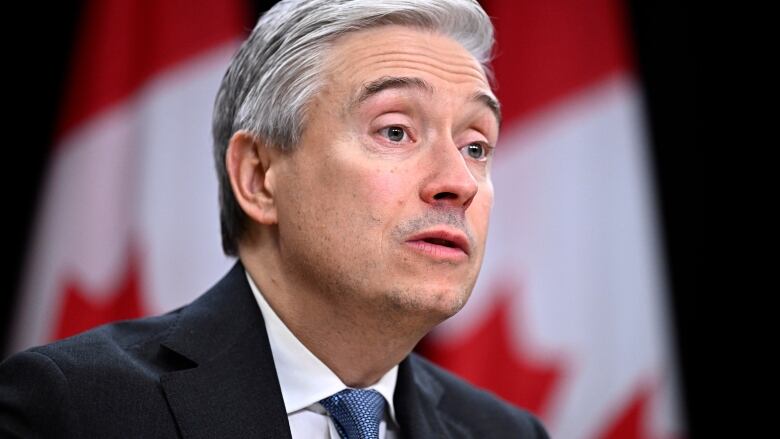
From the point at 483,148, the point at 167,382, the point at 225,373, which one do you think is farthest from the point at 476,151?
the point at 167,382

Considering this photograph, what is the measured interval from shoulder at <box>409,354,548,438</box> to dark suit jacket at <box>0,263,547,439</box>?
0.17m

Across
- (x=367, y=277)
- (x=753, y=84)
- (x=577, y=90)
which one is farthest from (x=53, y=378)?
(x=753, y=84)

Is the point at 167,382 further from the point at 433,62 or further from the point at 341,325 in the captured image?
the point at 433,62

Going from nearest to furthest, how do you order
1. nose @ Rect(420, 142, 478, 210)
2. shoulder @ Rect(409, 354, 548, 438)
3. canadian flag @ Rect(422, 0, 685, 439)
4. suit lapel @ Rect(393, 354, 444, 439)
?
nose @ Rect(420, 142, 478, 210) → suit lapel @ Rect(393, 354, 444, 439) → shoulder @ Rect(409, 354, 548, 438) → canadian flag @ Rect(422, 0, 685, 439)

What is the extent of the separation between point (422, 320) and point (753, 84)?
96.9 inches

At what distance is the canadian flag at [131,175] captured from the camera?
11.7 ft

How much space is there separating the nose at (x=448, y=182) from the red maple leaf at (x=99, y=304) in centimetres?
176

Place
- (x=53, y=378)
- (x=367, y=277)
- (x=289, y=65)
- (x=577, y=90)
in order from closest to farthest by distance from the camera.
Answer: (x=53, y=378)
(x=367, y=277)
(x=289, y=65)
(x=577, y=90)

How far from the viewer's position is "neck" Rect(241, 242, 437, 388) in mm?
2129

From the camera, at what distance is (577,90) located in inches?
158

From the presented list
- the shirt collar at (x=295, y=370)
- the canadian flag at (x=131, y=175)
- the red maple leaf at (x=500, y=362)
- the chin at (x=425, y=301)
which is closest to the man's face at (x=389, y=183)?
the chin at (x=425, y=301)

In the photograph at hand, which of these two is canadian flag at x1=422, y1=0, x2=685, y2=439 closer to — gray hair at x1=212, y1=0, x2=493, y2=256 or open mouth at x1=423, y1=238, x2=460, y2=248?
gray hair at x1=212, y1=0, x2=493, y2=256

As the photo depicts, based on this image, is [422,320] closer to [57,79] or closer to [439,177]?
[439,177]

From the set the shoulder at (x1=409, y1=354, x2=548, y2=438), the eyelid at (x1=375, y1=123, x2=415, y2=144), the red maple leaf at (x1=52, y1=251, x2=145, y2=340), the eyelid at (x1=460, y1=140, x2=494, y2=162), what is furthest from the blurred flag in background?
the eyelid at (x1=375, y1=123, x2=415, y2=144)
